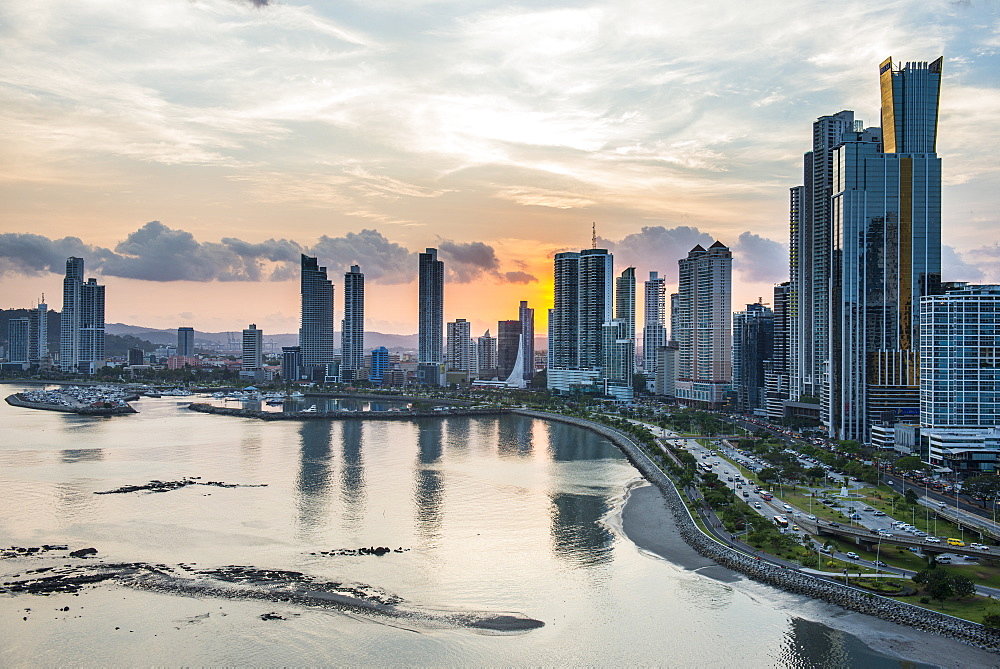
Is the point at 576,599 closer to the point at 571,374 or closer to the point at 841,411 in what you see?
the point at 841,411

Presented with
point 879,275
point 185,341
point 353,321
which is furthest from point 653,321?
point 185,341

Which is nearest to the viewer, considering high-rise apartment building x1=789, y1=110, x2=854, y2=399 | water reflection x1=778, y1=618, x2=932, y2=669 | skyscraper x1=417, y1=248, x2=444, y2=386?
water reflection x1=778, y1=618, x2=932, y2=669

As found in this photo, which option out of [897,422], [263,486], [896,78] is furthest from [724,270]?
[263,486]

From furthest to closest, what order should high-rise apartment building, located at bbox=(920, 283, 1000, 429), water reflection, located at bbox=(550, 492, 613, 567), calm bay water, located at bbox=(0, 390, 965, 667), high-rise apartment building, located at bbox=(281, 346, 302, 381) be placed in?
high-rise apartment building, located at bbox=(281, 346, 302, 381), high-rise apartment building, located at bbox=(920, 283, 1000, 429), water reflection, located at bbox=(550, 492, 613, 567), calm bay water, located at bbox=(0, 390, 965, 667)

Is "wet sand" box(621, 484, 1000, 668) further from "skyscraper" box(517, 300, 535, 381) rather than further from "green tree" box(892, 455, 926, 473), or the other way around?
"skyscraper" box(517, 300, 535, 381)

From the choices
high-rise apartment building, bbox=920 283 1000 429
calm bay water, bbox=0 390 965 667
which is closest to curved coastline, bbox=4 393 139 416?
calm bay water, bbox=0 390 965 667

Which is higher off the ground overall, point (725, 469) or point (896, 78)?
point (896, 78)

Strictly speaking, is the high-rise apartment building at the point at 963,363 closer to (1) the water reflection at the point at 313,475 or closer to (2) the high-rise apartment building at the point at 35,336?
(1) the water reflection at the point at 313,475
